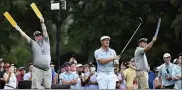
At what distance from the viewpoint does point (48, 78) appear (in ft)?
53.2

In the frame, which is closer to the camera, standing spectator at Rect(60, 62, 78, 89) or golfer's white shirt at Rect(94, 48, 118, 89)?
golfer's white shirt at Rect(94, 48, 118, 89)

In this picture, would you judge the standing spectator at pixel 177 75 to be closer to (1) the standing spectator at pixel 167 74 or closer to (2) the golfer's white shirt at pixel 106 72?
(1) the standing spectator at pixel 167 74

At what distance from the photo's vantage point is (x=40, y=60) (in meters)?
16.2

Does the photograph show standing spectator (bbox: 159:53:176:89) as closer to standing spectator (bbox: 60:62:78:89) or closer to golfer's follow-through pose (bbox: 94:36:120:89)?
standing spectator (bbox: 60:62:78:89)

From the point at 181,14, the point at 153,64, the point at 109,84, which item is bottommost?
the point at 109,84

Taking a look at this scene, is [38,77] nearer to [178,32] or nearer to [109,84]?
[109,84]

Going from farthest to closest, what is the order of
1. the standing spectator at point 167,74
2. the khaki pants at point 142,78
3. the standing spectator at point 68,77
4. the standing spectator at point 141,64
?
1. the standing spectator at point 68,77
2. the standing spectator at point 167,74
3. the khaki pants at point 142,78
4. the standing spectator at point 141,64

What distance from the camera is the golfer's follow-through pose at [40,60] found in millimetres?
16156

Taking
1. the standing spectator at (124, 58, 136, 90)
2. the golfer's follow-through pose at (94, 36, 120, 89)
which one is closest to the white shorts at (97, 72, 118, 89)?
the golfer's follow-through pose at (94, 36, 120, 89)

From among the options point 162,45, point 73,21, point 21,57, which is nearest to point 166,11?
point 162,45

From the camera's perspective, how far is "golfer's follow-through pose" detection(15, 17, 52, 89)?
636 inches

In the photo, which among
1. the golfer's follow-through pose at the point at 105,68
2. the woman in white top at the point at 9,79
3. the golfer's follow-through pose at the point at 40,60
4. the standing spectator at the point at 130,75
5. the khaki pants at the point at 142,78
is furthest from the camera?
the woman in white top at the point at 9,79

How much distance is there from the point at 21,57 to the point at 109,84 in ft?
96.5

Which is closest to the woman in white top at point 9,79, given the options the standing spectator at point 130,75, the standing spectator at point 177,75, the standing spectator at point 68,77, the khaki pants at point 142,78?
the standing spectator at point 68,77
